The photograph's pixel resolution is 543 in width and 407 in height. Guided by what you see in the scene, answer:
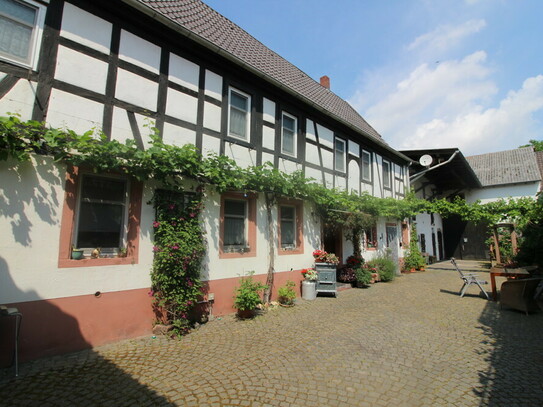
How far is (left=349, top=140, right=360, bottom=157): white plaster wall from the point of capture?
11.5 meters

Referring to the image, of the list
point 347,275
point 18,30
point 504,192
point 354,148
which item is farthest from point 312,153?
point 504,192

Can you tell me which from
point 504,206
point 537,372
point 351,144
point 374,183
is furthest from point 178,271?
point 504,206

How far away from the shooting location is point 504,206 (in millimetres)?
14570

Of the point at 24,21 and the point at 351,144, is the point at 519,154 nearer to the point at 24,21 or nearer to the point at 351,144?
the point at 351,144

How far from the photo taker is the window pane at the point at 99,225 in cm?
499

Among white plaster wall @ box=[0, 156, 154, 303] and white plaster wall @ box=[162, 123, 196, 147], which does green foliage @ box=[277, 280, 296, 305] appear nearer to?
white plaster wall @ box=[0, 156, 154, 303]

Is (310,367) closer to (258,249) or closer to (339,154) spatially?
(258,249)

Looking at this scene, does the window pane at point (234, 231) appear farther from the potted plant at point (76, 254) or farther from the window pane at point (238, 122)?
the potted plant at point (76, 254)

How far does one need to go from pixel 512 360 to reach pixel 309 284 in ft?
15.3

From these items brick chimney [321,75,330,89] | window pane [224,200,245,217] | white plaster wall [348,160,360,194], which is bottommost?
window pane [224,200,245,217]

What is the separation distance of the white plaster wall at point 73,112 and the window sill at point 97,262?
2.17 m

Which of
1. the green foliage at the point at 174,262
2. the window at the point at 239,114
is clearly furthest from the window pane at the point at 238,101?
the green foliage at the point at 174,262

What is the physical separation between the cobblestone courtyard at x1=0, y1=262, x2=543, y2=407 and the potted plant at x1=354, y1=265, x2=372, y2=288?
3512 mm

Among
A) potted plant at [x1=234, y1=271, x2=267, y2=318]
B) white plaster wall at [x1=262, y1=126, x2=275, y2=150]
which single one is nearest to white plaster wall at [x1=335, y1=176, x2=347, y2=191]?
white plaster wall at [x1=262, y1=126, x2=275, y2=150]
